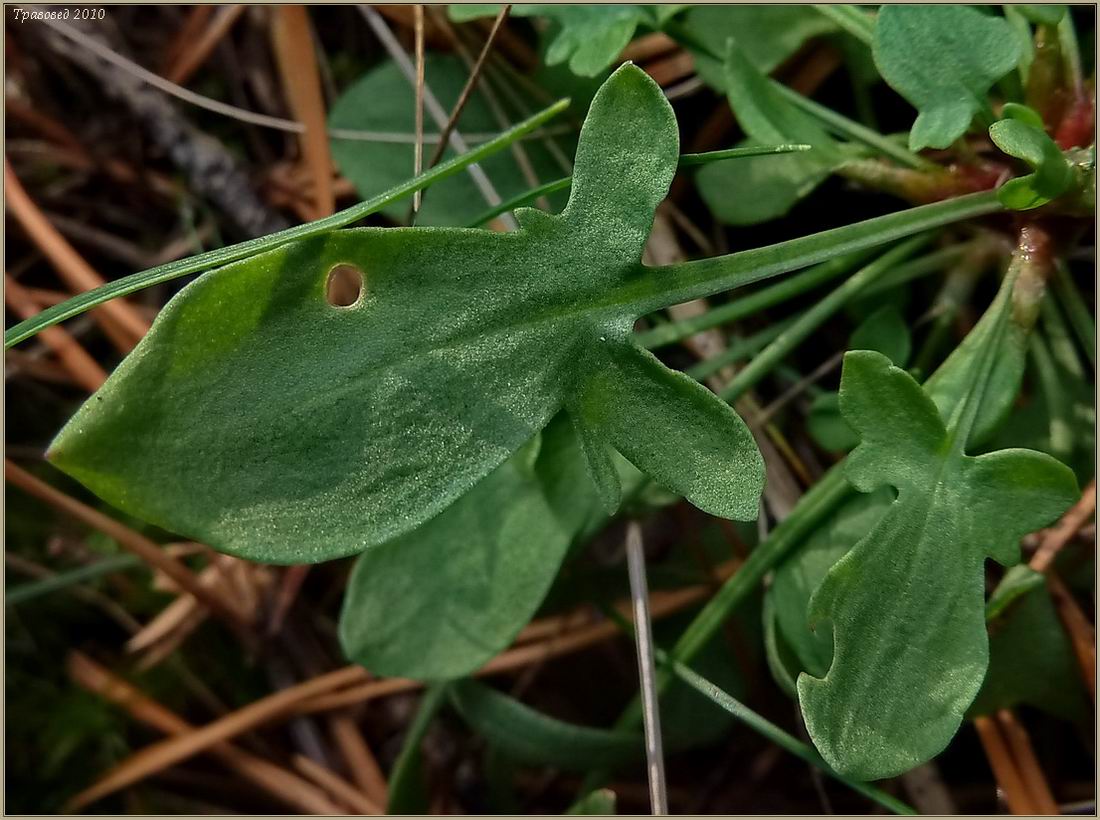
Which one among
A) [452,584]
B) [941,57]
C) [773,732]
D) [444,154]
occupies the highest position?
[444,154]

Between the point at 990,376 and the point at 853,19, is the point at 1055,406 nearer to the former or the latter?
the point at 990,376

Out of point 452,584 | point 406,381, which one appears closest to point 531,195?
point 406,381

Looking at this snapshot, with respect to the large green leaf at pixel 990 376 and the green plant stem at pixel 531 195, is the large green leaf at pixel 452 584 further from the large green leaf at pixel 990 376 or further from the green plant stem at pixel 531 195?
the large green leaf at pixel 990 376

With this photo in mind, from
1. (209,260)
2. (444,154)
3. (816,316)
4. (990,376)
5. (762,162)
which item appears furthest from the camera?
(444,154)

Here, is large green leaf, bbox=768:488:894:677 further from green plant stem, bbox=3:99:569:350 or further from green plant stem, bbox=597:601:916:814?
green plant stem, bbox=3:99:569:350

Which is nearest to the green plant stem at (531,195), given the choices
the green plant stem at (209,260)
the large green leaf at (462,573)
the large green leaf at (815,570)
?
the green plant stem at (209,260)

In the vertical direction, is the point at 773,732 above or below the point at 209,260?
below

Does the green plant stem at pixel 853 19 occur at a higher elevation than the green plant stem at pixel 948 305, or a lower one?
higher
